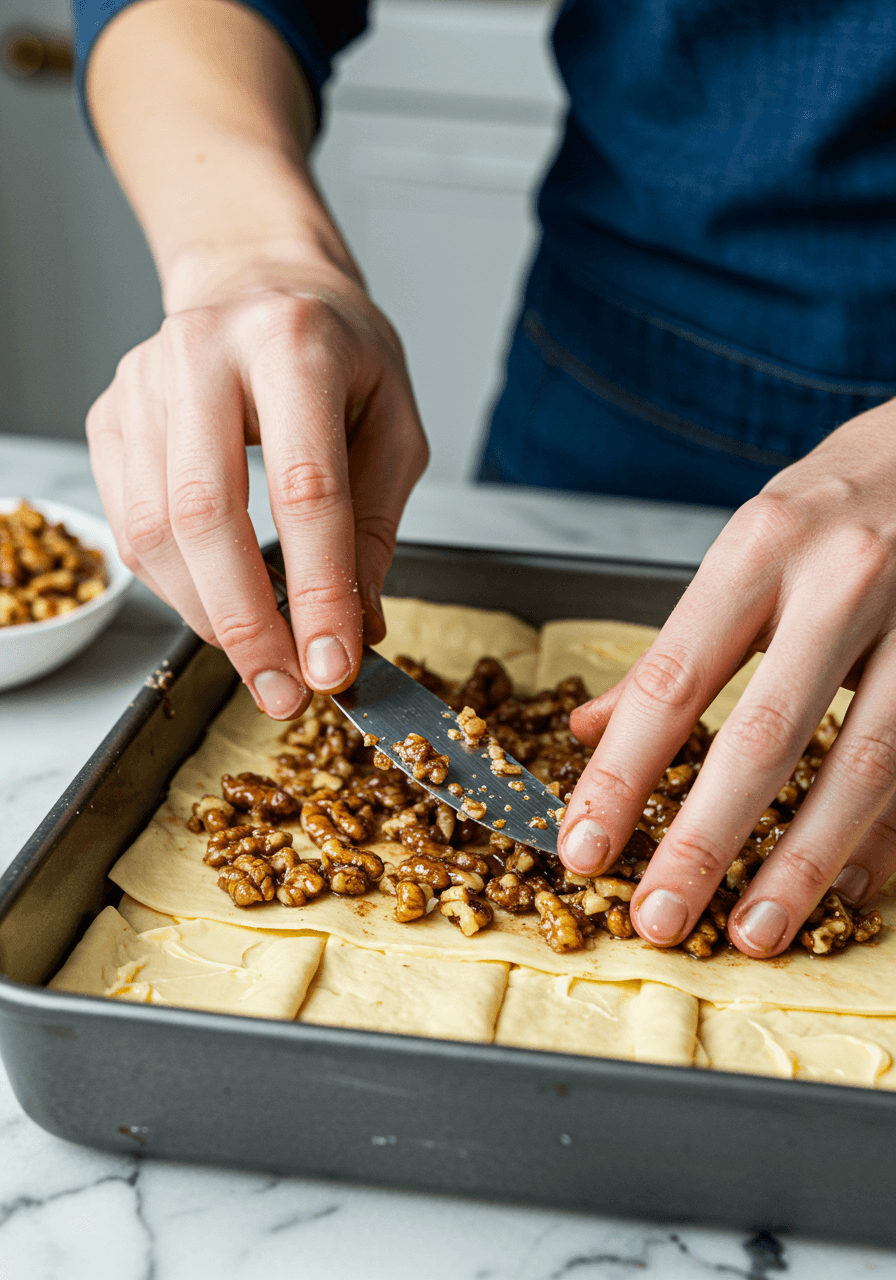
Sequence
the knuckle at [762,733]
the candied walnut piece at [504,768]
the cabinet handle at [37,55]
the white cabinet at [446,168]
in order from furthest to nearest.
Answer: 1. the cabinet handle at [37,55]
2. the white cabinet at [446,168]
3. the candied walnut piece at [504,768]
4. the knuckle at [762,733]

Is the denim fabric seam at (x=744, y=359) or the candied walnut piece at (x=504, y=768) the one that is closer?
the candied walnut piece at (x=504, y=768)

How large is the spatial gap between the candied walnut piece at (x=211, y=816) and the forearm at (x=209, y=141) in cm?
55

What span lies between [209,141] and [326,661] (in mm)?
725

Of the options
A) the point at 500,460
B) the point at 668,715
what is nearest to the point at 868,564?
the point at 668,715

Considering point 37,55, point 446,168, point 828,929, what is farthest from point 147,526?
point 37,55

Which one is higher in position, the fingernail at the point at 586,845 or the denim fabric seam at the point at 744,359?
the denim fabric seam at the point at 744,359

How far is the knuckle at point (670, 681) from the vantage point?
0.89 m

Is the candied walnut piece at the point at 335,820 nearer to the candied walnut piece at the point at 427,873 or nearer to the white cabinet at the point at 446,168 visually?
the candied walnut piece at the point at 427,873

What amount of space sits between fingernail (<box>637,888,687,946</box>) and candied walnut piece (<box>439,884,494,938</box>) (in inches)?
6.1

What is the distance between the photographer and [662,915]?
3.04 ft

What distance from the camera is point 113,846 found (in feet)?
3.55

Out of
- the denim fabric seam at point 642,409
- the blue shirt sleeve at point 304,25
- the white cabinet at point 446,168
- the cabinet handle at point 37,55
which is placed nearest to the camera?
the blue shirt sleeve at point 304,25

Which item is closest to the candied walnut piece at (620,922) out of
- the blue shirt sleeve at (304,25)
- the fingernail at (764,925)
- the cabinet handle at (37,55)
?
the fingernail at (764,925)

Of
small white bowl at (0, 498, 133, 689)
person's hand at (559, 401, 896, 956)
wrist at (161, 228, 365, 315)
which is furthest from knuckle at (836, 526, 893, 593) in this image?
small white bowl at (0, 498, 133, 689)
